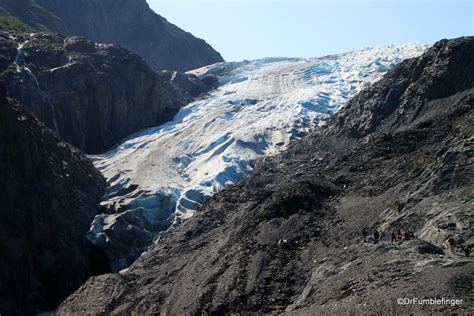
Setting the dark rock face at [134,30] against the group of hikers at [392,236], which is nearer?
the group of hikers at [392,236]

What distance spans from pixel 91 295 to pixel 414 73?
114 ft

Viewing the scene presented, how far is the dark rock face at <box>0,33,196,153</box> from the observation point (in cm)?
7494

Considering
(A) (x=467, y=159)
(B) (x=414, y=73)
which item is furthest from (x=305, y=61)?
(A) (x=467, y=159)

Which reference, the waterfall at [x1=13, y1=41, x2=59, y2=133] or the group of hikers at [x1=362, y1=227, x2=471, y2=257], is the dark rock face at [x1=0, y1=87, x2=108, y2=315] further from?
the group of hikers at [x1=362, y1=227, x2=471, y2=257]

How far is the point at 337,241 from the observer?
109ft

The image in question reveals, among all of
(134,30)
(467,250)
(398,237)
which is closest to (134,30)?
(134,30)

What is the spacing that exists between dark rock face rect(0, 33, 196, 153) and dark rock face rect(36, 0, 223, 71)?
149 ft

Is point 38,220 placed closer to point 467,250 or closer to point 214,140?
point 214,140

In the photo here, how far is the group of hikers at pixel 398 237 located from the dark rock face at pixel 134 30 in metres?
110

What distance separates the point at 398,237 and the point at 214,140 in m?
48.7

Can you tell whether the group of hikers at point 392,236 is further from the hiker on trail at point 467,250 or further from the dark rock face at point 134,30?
the dark rock face at point 134,30

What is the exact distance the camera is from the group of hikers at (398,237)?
25.9 metres

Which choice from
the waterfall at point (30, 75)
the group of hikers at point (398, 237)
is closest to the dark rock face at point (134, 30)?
the waterfall at point (30, 75)

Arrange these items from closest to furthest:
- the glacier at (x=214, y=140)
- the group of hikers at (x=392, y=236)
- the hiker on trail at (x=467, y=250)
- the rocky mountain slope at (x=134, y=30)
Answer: the hiker on trail at (x=467, y=250) < the group of hikers at (x=392, y=236) < the glacier at (x=214, y=140) < the rocky mountain slope at (x=134, y=30)
